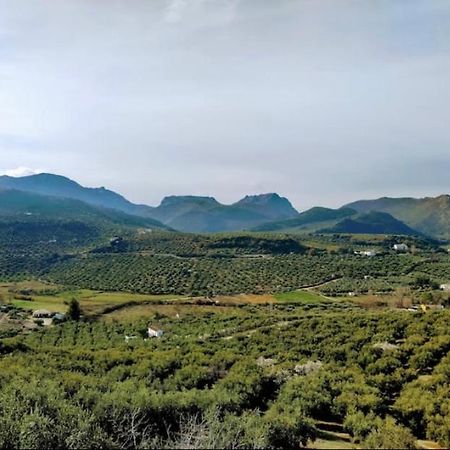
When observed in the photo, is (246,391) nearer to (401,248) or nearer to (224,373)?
(224,373)

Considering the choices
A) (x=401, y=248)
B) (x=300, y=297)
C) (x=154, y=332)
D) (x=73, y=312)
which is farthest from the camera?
(x=401, y=248)

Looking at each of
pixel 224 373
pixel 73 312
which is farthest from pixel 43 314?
pixel 224 373

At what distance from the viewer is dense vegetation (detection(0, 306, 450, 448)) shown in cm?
1559

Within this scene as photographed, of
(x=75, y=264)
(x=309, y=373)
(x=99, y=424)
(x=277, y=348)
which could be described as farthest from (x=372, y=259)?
(x=99, y=424)

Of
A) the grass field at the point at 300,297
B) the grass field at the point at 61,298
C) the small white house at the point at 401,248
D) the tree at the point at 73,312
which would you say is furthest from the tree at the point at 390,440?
the small white house at the point at 401,248

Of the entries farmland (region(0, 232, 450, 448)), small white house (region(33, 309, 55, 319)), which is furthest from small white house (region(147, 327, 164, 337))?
small white house (region(33, 309, 55, 319))

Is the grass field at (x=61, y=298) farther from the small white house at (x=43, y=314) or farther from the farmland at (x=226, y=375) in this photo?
the small white house at (x=43, y=314)

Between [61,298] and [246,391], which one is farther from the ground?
[246,391]

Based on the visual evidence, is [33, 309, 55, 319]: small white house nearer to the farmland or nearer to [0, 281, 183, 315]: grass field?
the farmland

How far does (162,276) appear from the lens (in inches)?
4651

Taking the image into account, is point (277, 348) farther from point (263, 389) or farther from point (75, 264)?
point (75, 264)

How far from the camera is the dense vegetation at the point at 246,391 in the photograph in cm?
1559

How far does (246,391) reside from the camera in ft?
72.6

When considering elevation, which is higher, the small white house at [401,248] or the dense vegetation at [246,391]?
the dense vegetation at [246,391]
